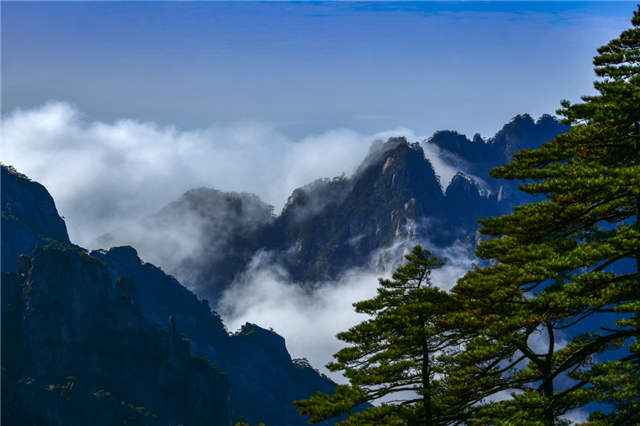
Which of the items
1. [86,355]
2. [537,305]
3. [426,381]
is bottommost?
[426,381]

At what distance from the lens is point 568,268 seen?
57.8 feet

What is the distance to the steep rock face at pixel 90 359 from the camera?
6073 inches

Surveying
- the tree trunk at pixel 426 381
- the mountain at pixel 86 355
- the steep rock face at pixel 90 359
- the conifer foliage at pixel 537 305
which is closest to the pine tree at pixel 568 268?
the conifer foliage at pixel 537 305

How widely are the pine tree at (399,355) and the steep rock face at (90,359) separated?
480 ft

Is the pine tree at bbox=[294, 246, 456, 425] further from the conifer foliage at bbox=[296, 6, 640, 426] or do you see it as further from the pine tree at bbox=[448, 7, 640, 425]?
the pine tree at bbox=[448, 7, 640, 425]

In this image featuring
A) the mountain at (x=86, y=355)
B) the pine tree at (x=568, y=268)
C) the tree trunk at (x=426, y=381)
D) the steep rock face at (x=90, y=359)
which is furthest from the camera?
the mountain at (x=86, y=355)

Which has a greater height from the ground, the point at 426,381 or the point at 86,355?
the point at 86,355

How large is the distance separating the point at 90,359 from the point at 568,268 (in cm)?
17549

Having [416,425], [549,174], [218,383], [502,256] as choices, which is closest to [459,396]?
[416,425]

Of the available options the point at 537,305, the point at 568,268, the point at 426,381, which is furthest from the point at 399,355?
the point at 568,268

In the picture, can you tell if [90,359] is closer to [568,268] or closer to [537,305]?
[537,305]

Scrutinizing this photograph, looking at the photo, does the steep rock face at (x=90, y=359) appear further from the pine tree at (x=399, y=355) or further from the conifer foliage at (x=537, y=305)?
the conifer foliage at (x=537, y=305)

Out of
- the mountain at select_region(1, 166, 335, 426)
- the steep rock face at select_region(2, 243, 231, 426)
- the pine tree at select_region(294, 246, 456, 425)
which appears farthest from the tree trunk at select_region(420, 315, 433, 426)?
the mountain at select_region(1, 166, 335, 426)

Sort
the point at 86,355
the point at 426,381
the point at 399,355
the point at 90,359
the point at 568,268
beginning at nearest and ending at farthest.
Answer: the point at 568,268
the point at 426,381
the point at 399,355
the point at 86,355
the point at 90,359
